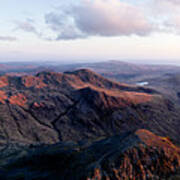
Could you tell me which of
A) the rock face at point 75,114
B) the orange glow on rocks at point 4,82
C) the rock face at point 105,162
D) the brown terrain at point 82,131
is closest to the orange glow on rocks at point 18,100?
the rock face at point 75,114

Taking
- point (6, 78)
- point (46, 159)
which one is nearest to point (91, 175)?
point (46, 159)

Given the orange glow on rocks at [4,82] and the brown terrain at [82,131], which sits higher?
the orange glow on rocks at [4,82]

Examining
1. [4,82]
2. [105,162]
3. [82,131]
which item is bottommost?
[82,131]

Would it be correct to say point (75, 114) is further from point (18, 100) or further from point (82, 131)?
point (18, 100)

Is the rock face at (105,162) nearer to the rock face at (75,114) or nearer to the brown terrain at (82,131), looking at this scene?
the brown terrain at (82,131)

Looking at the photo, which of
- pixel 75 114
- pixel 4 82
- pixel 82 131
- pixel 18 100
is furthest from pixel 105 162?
pixel 4 82

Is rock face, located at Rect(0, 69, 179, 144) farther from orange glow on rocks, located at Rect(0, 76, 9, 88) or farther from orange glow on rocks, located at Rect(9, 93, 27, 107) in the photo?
orange glow on rocks, located at Rect(0, 76, 9, 88)

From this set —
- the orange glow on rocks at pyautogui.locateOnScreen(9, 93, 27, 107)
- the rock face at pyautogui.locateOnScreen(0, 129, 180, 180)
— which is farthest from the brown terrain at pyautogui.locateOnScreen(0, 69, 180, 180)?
the orange glow on rocks at pyautogui.locateOnScreen(9, 93, 27, 107)
